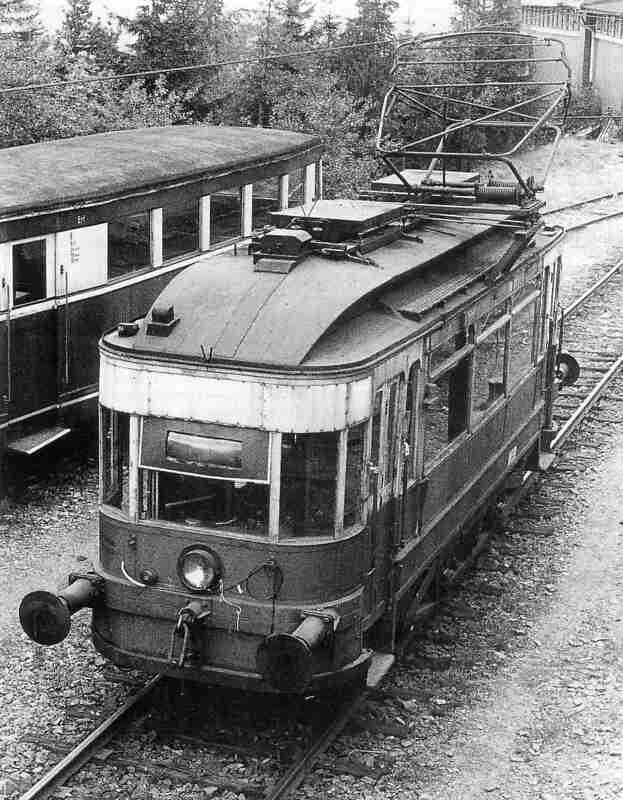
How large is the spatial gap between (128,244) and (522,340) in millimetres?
4383

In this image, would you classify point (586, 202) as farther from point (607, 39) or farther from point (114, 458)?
point (114, 458)

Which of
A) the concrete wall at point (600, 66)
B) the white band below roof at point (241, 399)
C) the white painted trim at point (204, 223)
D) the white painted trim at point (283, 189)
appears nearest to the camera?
the white band below roof at point (241, 399)

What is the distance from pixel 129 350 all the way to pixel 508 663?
367 centimetres

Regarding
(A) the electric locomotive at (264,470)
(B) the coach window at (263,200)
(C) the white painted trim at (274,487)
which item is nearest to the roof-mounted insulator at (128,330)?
(A) the electric locomotive at (264,470)

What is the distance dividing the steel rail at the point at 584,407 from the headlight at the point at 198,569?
6.77 meters

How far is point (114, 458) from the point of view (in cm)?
736

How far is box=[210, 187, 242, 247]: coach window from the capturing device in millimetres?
14273

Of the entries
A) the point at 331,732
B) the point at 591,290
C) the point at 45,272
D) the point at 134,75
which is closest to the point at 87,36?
the point at 134,75

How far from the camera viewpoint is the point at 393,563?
309 inches

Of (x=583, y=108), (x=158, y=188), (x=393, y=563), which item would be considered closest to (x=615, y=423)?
(x=158, y=188)

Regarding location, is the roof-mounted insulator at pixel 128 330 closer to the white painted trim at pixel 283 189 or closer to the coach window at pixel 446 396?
the coach window at pixel 446 396

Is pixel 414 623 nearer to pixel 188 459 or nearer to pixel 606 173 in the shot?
pixel 188 459

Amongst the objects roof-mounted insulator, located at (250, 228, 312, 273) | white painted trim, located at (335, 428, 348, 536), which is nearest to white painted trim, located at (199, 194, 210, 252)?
roof-mounted insulator, located at (250, 228, 312, 273)

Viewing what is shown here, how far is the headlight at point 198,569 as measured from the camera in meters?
7.09
